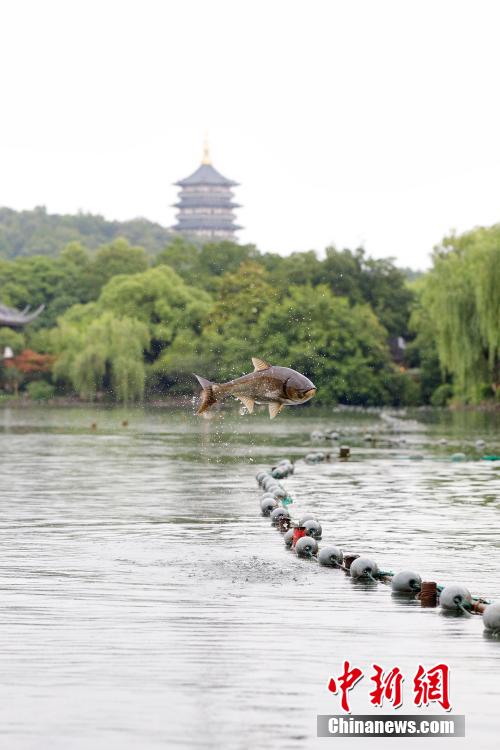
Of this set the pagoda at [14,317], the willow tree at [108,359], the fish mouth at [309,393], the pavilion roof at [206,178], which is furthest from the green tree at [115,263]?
the fish mouth at [309,393]

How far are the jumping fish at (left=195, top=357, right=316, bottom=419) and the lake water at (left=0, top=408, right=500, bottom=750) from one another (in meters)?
1.83

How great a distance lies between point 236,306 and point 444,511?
208 feet

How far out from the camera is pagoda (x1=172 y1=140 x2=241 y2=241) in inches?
6009

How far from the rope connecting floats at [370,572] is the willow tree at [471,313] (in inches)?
1370

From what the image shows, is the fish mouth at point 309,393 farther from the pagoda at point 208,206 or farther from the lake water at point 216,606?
the pagoda at point 208,206

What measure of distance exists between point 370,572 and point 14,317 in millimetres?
81892

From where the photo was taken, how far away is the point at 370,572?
1548cm

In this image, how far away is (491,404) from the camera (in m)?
65.5

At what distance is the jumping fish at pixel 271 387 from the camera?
531 inches

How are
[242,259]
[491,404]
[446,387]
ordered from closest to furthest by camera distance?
[491,404], [446,387], [242,259]

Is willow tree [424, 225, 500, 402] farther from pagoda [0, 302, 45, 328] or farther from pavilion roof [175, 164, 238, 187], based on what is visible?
pavilion roof [175, 164, 238, 187]

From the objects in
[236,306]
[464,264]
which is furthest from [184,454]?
[236,306]

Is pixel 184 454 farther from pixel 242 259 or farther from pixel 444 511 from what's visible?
pixel 242 259

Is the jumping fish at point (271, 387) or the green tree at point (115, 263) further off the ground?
the green tree at point (115, 263)
